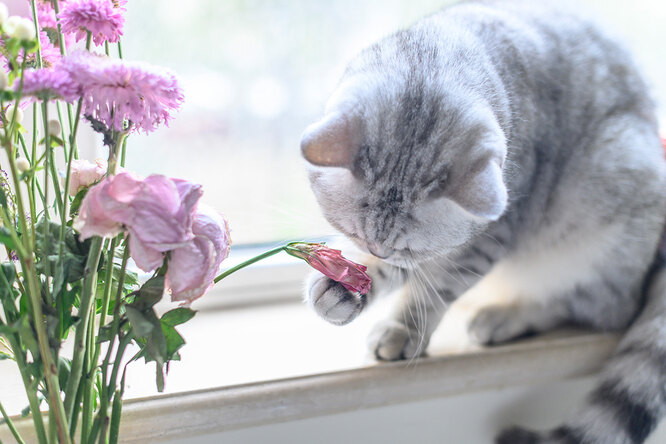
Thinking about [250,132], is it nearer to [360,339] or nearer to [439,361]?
[360,339]

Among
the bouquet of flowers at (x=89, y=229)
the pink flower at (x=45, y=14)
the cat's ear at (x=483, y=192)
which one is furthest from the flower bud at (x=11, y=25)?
the cat's ear at (x=483, y=192)

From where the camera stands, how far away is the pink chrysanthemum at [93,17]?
52 centimetres

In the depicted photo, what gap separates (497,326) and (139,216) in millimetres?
750

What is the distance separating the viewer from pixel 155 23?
1115 millimetres

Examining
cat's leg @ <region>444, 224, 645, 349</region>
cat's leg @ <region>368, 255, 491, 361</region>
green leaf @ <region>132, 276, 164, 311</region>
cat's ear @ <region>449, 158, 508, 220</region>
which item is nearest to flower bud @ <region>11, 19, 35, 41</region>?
green leaf @ <region>132, 276, 164, 311</region>

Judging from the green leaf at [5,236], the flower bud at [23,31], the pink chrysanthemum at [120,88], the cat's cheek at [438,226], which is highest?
the flower bud at [23,31]

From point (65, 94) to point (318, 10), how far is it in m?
0.87

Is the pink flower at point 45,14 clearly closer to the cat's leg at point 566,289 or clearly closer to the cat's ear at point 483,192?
the cat's ear at point 483,192

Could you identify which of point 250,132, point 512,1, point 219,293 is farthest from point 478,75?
point 219,293

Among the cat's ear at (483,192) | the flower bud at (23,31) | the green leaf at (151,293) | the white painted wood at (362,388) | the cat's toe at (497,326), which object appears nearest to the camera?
the flower bud at (23,31)

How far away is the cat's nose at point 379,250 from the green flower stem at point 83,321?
0.39 m

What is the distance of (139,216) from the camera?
0.51 m

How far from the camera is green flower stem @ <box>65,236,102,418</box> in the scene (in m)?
0.54

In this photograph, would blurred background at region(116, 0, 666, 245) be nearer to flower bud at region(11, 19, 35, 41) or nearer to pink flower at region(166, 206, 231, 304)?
pink flower at region(166, 206, 231, 304)
